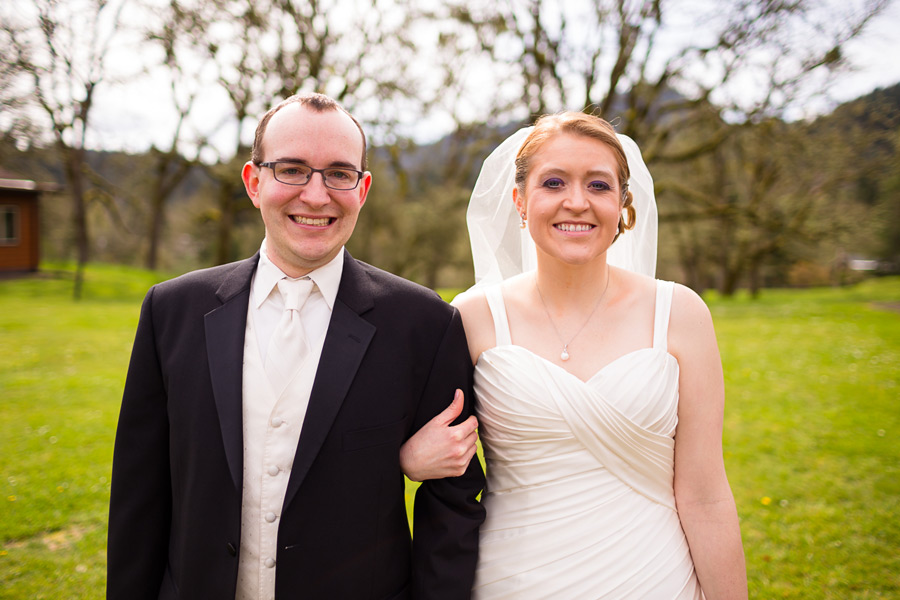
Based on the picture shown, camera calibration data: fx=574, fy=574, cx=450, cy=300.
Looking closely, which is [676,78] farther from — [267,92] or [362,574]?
[362,574]

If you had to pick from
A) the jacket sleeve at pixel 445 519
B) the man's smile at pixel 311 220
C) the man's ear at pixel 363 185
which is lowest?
the jacket sleeve at pixel 445 519

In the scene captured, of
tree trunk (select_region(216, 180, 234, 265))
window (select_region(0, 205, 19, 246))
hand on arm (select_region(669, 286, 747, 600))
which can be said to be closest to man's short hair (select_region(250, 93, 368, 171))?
hand on arm (select_region(669, 286, 747, 600))

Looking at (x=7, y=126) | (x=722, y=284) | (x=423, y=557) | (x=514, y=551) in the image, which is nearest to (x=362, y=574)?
(x=423, y=557)

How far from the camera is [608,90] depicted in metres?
15.2

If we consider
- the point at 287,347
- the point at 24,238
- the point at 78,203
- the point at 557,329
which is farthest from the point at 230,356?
the point at 24,238

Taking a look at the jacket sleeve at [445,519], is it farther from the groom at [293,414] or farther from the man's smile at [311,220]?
the man's smile at [311,220]

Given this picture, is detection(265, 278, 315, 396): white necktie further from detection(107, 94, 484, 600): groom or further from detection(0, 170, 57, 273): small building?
detection(0, 170, 57, 273): small building

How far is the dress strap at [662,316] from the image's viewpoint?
2314 millimetres

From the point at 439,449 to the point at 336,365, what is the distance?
46cm

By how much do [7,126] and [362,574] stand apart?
9.68m

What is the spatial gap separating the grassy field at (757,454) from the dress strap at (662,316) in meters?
3.01

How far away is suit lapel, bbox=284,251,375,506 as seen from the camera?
6.05ft

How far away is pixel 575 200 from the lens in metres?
2.25

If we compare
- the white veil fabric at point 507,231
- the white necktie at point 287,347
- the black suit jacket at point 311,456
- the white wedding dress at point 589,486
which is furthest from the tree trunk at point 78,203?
the white wedding dress at point 589,486
